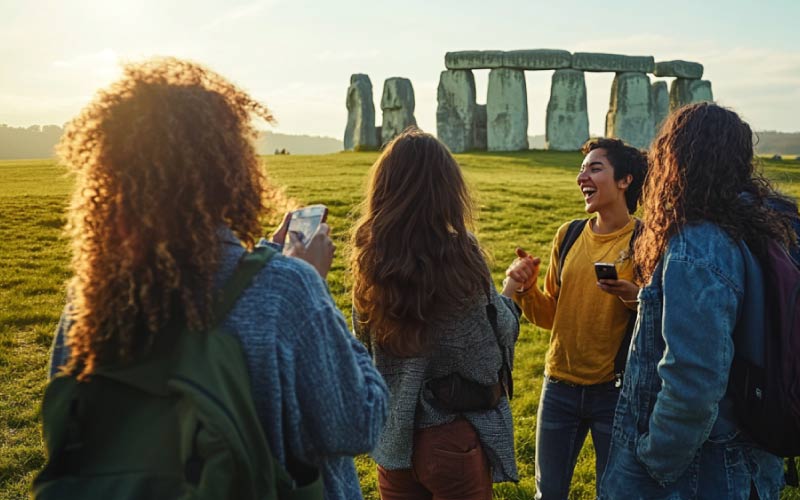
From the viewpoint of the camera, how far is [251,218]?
1754 millimetres

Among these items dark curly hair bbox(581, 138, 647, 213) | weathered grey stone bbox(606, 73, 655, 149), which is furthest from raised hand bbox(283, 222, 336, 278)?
weathered grey stone bbox(606, 73, 655, 149)

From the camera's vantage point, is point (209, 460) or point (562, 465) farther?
point (562, 465)

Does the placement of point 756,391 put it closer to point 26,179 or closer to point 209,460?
point 209,460

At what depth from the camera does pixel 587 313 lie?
3375 mm

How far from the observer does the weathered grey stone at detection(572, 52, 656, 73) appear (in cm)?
2722

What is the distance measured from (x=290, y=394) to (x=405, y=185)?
1180 mm

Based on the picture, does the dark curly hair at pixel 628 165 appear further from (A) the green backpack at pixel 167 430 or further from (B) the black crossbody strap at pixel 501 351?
(A) the green backpack at pixel 167 430

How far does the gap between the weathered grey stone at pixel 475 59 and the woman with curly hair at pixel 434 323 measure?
25.1 meters

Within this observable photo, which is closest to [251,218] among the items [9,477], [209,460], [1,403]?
[209,460]

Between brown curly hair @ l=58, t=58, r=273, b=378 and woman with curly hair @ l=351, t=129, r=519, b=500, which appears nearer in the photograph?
brown curly hair @ l=58, t=58, r=273, b=378

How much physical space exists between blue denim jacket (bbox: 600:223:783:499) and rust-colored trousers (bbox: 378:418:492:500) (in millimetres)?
420

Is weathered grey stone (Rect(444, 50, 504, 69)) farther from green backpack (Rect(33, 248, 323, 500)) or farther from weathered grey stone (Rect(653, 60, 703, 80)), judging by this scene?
green backpack (Rect(33, 248, 323, 500))

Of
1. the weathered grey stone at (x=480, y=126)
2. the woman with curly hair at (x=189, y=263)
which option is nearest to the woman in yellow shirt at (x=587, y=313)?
the woman with curly hair at (x=189, y=263)

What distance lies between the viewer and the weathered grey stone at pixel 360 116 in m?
27.7
